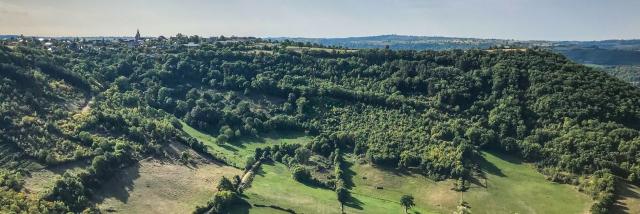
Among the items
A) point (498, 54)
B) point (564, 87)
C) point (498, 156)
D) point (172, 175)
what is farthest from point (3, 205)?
point (498, 54)

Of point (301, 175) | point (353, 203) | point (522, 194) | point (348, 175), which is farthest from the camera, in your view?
point (348, 175)

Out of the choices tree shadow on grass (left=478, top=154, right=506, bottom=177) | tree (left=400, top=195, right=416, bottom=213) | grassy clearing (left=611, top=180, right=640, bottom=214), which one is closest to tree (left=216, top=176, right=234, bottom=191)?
tree (left=400, top=195, right=416, bottom=213)

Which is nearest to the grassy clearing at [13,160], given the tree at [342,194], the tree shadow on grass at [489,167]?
the tree at [342,194]

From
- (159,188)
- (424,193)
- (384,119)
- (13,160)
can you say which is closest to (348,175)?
(424,193)

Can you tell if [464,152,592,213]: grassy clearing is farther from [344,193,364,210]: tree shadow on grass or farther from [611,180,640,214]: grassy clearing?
[344,193,364,210]: tree shadow on grass

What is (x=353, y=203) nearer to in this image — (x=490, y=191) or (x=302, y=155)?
(x=302, y=155)
